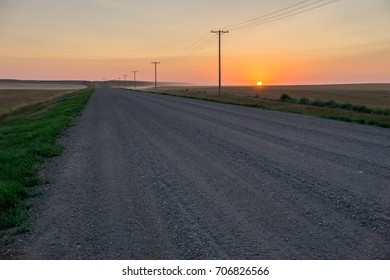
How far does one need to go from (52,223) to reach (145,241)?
157 cm

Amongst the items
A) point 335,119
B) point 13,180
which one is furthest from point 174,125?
point 13,180

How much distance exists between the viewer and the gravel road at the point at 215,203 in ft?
14.3

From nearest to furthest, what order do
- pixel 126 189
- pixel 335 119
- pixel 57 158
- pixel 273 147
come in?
1. pixel 126 189
2. pixel 57 158
3. pixel 273 147
4. pixel 335 119

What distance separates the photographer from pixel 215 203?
595 cm

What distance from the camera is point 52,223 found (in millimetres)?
5273

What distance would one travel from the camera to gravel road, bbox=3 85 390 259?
4359mm

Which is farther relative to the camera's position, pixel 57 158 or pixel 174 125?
pixel 174 125

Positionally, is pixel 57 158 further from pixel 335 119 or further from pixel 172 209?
pixel 335 119

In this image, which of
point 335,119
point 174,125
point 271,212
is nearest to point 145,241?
point 271,212

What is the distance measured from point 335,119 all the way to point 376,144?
7.73 m

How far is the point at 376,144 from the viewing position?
11.1 meters
